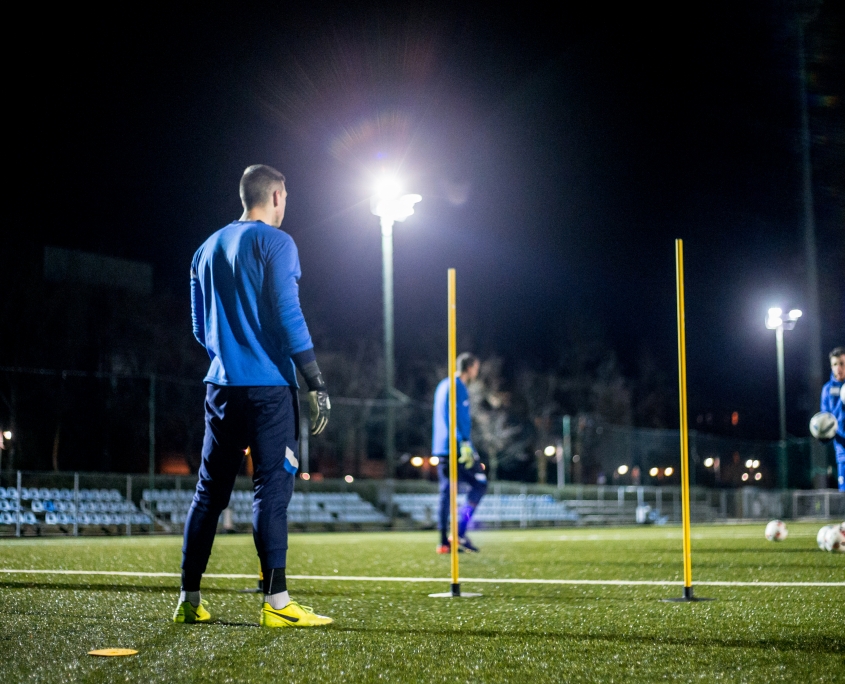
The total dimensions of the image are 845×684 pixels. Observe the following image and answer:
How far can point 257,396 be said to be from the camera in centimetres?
432

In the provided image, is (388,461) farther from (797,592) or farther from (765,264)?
(765,264)

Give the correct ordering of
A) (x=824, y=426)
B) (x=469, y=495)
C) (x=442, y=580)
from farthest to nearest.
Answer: (x=469, y=495) < (x=824, y=426) < (x=442, y=580)

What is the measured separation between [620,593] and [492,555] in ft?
14.4

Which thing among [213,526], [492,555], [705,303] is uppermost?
[705,303]

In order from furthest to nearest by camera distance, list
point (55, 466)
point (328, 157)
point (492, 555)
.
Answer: point (328, 157), point (55, 466), point (492, 555)

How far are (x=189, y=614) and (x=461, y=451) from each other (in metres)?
6.15

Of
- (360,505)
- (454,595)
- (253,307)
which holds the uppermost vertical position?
(253,307)

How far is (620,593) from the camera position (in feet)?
18.8

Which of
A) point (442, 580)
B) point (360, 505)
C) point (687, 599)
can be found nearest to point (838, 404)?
point (442, 580)

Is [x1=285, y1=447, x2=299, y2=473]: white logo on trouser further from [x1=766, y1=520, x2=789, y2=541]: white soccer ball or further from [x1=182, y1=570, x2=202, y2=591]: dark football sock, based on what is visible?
[x1=766, y1=520, x2=789, y2=541]: white soccer ball

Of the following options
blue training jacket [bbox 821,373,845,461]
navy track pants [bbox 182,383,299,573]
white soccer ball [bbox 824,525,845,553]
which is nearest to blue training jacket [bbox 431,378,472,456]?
white soccer ball [bbox 824,525,845,553]

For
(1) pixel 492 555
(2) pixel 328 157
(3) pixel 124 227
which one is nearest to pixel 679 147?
(2) pixel 328 157

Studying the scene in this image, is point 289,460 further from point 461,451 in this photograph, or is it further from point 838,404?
point 838,404

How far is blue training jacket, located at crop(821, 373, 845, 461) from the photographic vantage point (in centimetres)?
1153
